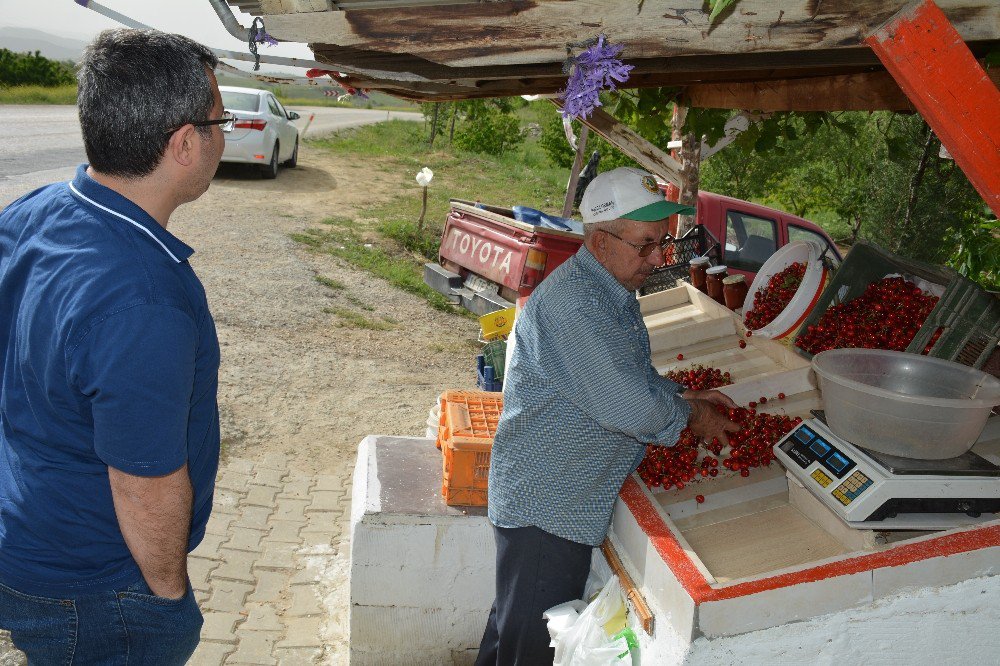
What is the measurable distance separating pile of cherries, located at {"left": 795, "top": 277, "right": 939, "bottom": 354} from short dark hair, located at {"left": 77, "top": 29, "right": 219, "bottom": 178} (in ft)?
9.81

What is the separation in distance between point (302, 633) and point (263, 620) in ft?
0.83

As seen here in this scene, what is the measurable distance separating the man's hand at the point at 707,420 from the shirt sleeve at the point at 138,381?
1.92 meters

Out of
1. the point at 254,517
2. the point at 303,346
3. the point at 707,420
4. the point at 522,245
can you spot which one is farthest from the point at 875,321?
the point at 303,346

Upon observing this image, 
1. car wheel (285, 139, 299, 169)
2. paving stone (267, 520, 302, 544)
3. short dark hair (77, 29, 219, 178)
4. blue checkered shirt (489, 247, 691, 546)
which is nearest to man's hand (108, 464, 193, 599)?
short dark hair (77, 29, 219, 178)

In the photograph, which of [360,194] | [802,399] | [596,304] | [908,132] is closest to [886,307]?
[802,399]

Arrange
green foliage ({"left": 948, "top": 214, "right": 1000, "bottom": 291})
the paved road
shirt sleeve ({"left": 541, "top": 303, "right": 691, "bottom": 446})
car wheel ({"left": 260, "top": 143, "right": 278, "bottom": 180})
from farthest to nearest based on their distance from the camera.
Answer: car wheel ({"left": 260, "top": 143, "right": 278, "bottom": 180}) < the paved road < green foliage ({"left": 948, "top": 214, "right": 1000, "bottom": 291}) < shirt sleeve ({"left": 541, "top": 303, "right": 691, "bottom": 446})

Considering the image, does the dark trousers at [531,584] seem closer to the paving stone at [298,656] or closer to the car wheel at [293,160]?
the paving stone at [298,656]

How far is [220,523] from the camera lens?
5.75 meters

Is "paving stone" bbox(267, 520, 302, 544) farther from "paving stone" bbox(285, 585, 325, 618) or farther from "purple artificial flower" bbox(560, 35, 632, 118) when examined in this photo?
"purple artificial flower" bbox(560, 35, 632, 118)

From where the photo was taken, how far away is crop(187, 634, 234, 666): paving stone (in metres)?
4.41

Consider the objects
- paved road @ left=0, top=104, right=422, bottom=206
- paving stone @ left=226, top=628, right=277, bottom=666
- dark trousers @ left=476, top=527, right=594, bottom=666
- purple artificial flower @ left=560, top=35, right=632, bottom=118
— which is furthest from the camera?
paved road @ left=0, top=104, right=422, bottom=206

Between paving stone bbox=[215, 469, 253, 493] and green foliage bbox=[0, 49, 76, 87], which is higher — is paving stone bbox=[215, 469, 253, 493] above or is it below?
below

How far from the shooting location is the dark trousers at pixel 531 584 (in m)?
3.32

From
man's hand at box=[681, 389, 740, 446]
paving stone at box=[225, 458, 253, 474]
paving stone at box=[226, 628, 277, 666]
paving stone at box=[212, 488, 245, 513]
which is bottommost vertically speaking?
paving stone at box=[226, 628, 277, 666]
